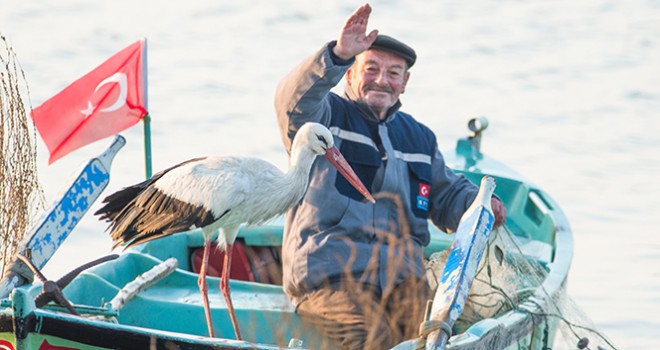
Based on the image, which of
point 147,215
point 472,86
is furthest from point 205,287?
point 472,86

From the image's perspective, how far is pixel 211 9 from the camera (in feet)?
63.0

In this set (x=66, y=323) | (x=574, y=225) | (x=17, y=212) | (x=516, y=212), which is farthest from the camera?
(x=574, y=225)

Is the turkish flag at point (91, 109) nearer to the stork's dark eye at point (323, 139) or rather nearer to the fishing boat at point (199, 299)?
the fishing boat at point (199, 299)

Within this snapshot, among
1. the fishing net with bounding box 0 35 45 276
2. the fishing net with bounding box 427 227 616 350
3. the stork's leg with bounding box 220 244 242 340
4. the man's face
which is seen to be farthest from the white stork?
the fishing net with bounding box 427 227 616 350

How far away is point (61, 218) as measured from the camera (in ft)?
27.5

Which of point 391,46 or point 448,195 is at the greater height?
point 391,46

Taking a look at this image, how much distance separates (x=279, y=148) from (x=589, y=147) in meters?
2.86

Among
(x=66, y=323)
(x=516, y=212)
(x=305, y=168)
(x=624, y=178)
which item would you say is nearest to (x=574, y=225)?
(x=624, y=178)

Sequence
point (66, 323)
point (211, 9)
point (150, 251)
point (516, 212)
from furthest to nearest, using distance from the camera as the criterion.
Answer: point (211, 9) < point (516, 212) < point (150, 251) < point (66, 323)

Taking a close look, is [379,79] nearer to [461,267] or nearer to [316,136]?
[316,136]

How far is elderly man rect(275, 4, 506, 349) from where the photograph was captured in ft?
26.0

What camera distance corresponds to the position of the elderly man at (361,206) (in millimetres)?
7926

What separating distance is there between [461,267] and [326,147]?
869mm

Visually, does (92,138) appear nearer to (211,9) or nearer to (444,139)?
(444,139)
